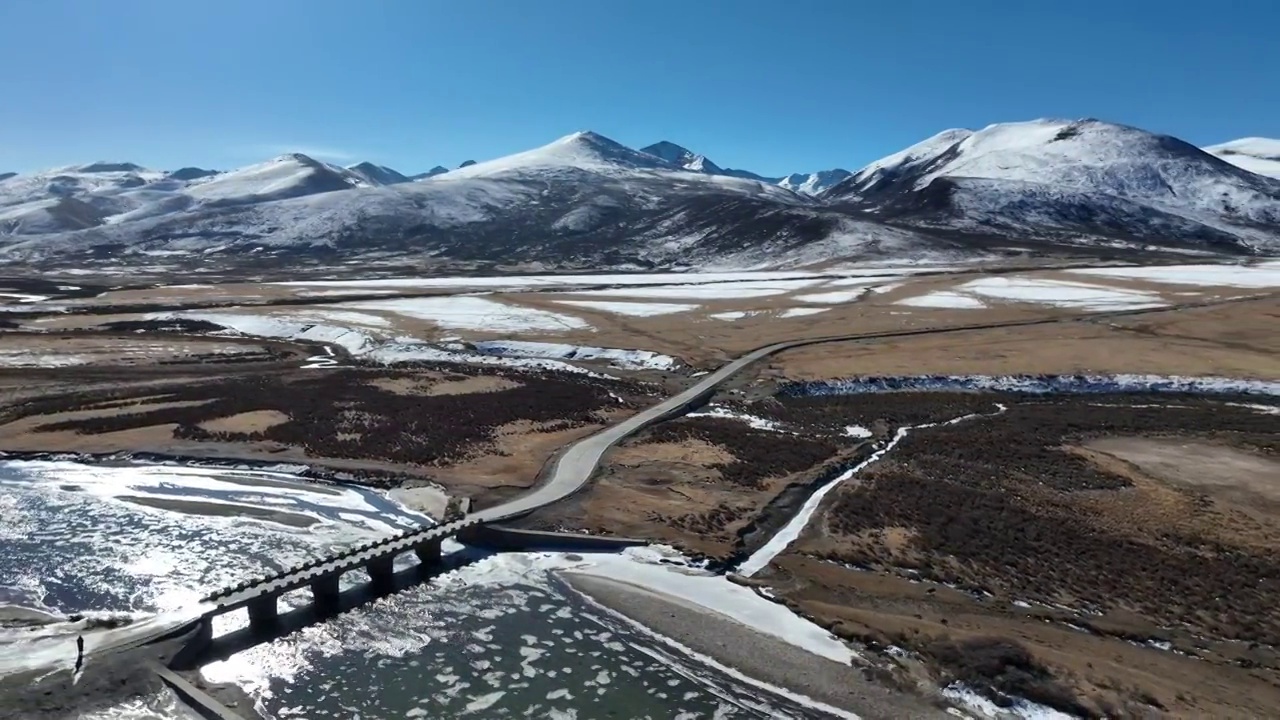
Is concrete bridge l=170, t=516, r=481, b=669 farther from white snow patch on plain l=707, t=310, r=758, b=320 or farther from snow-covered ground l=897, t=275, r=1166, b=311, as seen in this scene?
snow-covered ground l=897, t=275, r=1166, b=311

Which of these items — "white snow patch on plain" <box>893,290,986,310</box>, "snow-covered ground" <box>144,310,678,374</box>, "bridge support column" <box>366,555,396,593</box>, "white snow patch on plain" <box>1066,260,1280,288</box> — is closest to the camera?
"bridge support column" <box>366,555,396,593</box>

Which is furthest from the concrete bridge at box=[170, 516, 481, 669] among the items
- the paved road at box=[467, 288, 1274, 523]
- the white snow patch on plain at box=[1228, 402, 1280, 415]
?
the white snow patch on plain at box=[1228, 402, 1280, 415]

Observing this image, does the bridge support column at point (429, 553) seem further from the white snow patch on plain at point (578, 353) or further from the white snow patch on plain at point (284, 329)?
the white snow patch on plain at point (284, 329)

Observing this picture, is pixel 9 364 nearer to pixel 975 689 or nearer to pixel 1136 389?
pixel 975 689

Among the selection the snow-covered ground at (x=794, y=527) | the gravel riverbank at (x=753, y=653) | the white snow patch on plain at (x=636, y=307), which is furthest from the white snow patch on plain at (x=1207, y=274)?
the gravel riverbank at (x=753, y=653)

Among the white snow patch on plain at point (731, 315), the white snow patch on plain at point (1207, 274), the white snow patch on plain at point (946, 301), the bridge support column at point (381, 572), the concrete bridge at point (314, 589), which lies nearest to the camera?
the concrete bridge at point (314, 589)

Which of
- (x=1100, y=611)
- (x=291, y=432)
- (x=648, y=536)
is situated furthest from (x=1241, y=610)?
(x=291, y=432)
